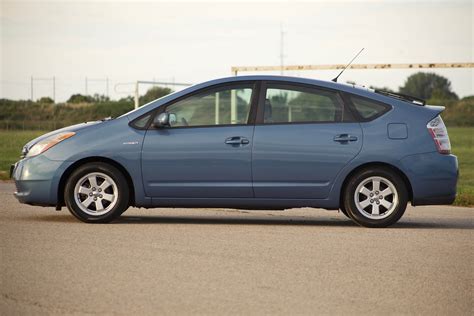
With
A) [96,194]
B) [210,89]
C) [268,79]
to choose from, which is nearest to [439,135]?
[268,79]

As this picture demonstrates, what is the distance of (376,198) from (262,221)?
1.46 meters

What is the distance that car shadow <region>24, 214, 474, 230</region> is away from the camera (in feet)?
37.9

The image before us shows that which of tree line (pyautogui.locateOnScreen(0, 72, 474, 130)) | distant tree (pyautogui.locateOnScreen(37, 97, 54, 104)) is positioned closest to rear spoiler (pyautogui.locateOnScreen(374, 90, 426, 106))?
tree line (pyautogui.locateOnScreen(0, 72, 474, 130))

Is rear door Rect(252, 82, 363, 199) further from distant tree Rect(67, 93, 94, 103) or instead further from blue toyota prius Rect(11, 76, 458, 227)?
distant tree Rect(67, 93, 94, 103)

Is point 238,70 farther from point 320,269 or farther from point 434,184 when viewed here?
point 320,269

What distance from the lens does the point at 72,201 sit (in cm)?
1116

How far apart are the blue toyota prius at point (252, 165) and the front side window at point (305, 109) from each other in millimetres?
38

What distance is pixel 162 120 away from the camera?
36.7 feet

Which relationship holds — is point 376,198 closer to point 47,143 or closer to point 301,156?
point 301,156

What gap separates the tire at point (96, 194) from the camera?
36.6 ft

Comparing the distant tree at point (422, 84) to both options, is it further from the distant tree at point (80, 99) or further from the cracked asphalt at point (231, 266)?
the cracked asphalt at point (231, 266)

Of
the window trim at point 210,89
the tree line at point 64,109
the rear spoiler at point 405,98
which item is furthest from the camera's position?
the tree line at point 64,109

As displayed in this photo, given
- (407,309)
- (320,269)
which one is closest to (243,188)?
(320,269)

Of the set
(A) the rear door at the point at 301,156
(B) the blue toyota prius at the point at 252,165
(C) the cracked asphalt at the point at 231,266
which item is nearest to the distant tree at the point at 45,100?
(C) the cracked asphalt at the point at 231,266
